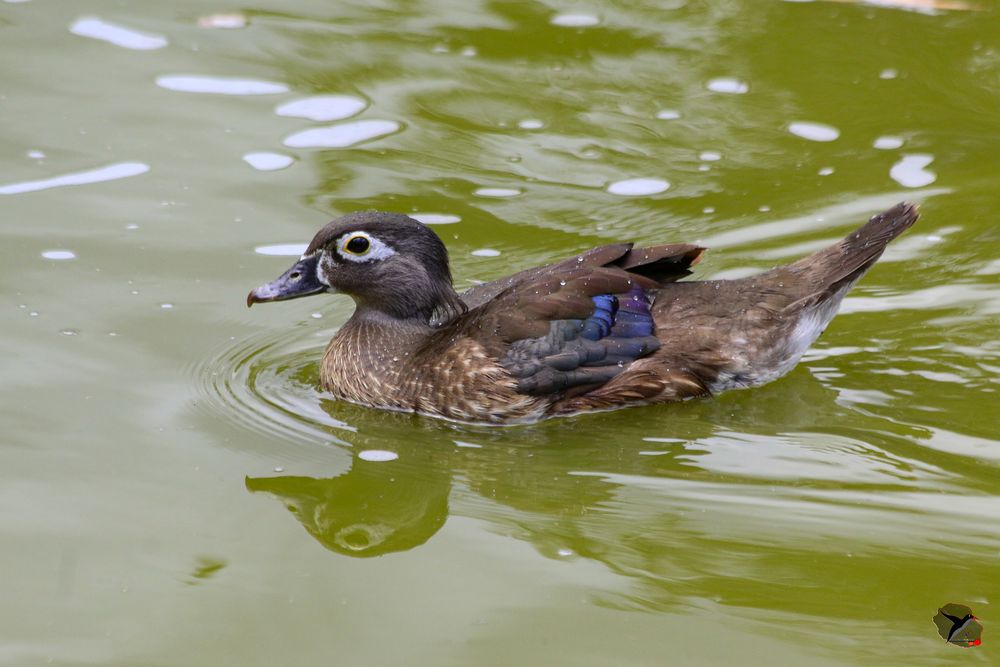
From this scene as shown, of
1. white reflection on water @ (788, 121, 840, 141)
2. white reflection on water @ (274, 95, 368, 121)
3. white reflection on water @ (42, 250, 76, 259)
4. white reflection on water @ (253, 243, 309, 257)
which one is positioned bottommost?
white reflection on water @ (42, 250, 76, 259)

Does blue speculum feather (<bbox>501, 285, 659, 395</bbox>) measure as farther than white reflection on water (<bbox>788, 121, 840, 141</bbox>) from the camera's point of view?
No

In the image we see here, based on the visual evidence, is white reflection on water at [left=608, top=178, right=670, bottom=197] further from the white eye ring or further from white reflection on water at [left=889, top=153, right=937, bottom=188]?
the white eye ring

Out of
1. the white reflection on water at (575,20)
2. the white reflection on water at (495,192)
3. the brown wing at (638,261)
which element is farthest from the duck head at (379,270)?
the white reflection on water at (575,20)

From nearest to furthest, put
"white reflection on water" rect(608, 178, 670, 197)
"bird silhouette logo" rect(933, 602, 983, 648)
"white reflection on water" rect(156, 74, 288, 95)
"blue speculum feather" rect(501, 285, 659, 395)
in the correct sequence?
"bird silhouette logo" rect(933, 602, 983, 648) → "blue speculum feather" rect(501, 285, 659, 395) → "white reflection on water" rect(608, 178, 670, 197) → "white reflection on water" rect(156, 74, 288, 95)

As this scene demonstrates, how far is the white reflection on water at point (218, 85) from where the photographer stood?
1106cm

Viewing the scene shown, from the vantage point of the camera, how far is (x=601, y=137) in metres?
10.7

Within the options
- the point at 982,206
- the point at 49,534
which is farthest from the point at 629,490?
the point at 982,206

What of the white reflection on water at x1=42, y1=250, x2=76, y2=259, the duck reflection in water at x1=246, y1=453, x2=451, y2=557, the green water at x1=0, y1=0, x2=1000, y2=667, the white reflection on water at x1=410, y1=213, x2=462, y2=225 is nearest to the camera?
the green water at x1=0, y1=0, x2=1000, y2=667

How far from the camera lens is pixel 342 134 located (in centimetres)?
1059

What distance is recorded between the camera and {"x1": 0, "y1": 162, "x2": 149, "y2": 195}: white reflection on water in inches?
380

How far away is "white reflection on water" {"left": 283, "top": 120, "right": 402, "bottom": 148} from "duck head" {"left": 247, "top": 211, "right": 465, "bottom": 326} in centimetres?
274

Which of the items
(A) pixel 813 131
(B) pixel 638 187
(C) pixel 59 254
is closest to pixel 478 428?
(C) pixel 59 254

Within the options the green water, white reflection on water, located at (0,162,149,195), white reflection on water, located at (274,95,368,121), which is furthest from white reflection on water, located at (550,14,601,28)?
white reflection on water, located at (0,162,149,195)

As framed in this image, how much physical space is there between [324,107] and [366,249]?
351cm
